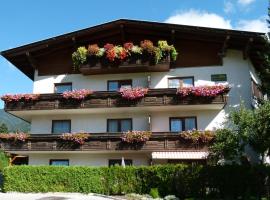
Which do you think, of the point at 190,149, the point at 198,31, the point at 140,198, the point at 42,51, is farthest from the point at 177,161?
the point at 42,51

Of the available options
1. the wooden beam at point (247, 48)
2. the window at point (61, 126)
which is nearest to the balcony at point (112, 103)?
the window at point (61, 126)

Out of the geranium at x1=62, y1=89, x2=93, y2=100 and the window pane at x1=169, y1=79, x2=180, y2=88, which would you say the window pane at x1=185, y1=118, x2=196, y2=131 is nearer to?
the window pane at x1=169, y1=79, x2=180, y2=88

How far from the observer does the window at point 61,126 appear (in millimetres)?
30703

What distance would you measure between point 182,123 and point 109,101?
189 inches

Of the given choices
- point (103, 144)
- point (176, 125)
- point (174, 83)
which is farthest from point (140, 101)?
point (103, 144)

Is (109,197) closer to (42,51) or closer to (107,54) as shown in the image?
(107,54)

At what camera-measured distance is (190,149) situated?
88.5 feet

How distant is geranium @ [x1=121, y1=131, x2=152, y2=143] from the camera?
27.2 m

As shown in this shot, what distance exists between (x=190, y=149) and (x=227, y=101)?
416 centimetres

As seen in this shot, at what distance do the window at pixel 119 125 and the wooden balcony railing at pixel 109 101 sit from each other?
1611 millimetres

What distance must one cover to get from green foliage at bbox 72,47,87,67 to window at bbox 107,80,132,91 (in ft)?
8.08

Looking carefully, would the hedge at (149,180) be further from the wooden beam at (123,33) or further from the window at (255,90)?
the wooden beam at (123,33)

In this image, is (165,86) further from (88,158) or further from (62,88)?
(62,88)

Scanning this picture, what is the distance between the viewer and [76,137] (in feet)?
92.5
